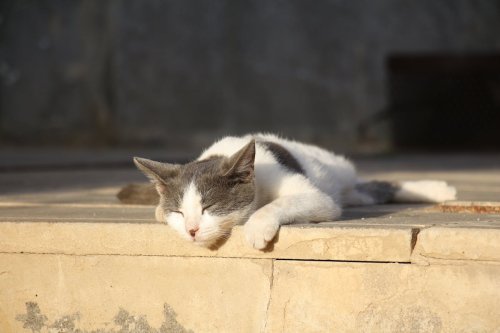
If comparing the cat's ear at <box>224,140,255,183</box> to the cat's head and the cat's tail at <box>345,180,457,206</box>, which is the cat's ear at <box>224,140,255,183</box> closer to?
the cat's head

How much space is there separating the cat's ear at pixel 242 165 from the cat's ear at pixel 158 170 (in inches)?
10.4

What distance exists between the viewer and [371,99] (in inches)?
365

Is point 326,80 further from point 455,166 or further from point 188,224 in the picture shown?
point 188,224

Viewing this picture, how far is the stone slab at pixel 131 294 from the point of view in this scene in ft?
10.5

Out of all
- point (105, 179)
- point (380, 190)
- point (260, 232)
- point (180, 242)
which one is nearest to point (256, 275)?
point (260, 232)

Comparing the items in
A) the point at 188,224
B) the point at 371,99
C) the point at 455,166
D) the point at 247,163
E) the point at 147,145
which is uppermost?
the point at 371,99

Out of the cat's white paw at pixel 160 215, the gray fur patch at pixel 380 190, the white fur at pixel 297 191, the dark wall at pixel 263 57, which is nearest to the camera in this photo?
the white fur at pixel 297 191

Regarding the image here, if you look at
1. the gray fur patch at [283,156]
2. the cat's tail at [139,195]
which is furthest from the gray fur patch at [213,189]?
the cat's tail at [139,195]

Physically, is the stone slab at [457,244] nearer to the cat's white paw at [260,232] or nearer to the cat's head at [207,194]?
the cat's white paw at [260,232]

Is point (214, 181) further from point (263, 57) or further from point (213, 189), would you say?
point (263, 57)

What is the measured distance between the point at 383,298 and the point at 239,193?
712 mm

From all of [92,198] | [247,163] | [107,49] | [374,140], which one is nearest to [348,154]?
[374,140]

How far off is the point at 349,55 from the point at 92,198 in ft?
17.5

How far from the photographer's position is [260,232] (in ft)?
9.99
